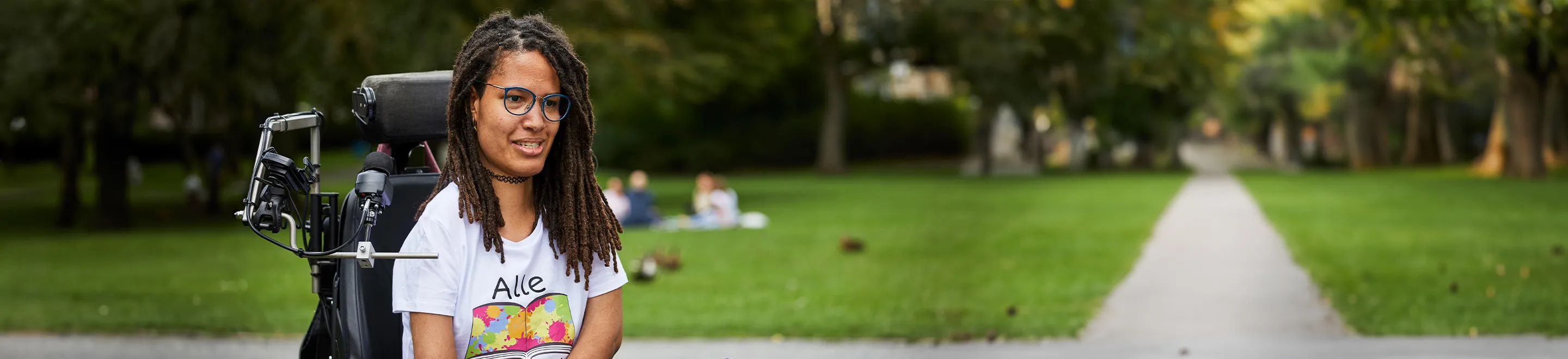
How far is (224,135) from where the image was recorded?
121ft

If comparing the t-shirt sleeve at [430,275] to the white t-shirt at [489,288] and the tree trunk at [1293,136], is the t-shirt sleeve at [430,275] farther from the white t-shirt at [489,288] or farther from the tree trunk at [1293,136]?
the tree trunk at [1293,136]

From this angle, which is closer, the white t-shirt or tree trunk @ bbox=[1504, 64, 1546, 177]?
the white t-shirt

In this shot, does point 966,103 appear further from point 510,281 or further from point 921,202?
point 510,281

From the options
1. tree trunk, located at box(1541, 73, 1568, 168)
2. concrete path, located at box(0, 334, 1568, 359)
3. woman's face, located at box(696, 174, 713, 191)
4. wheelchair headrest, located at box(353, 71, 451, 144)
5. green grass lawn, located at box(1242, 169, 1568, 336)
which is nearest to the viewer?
wheelchair headrest, located at box(353, 71, 451, 144)

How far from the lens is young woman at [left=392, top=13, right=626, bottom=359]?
3188 mm

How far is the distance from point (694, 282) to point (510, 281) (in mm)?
10114

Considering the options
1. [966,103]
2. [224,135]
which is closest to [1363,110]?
[966,103]

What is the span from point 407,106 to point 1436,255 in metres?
13.4

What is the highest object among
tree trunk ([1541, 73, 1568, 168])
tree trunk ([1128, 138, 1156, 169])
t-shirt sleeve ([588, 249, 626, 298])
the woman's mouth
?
the woman's mouth

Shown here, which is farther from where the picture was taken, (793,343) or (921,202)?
(921,202)

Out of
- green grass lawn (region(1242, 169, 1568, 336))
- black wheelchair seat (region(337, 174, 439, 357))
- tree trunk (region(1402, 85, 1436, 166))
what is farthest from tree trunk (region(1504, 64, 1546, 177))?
black wheelchair seat (region(337, 174, 439, 357))

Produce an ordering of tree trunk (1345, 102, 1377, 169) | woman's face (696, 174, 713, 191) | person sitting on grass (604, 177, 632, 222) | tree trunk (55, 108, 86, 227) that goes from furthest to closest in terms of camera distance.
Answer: tree trunk (1345, 102, 1377, 169)
tree trunk (55, 108, 86, 227)
woman's face (696, 174, 713, 191)
person sitting on grass (604, 177, 632, 222)

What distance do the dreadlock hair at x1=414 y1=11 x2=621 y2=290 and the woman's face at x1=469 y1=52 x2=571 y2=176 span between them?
2cm

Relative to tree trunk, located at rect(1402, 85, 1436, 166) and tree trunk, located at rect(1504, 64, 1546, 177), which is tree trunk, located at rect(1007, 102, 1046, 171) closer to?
tree trunk, located at rect(1504, 64, 1546, 177)
